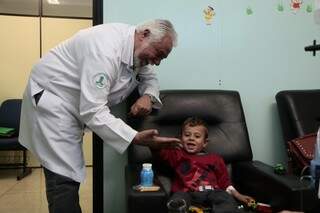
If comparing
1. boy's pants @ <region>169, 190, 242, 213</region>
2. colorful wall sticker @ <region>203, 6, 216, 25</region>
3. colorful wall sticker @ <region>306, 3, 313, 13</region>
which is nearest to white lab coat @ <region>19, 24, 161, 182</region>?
boy's pants @ <region>169, 190, 242, 213</region>

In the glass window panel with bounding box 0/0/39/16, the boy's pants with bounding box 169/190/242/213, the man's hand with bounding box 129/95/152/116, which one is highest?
the glass window panel with bounding box 0/0/39/16

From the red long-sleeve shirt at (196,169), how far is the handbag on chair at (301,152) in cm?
37

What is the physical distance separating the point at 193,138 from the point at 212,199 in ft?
1.14

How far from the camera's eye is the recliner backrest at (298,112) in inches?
78.3

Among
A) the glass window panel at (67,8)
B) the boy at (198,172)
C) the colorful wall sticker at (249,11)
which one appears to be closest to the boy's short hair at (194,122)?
the boy at (198,172)

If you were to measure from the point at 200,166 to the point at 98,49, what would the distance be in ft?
2.58

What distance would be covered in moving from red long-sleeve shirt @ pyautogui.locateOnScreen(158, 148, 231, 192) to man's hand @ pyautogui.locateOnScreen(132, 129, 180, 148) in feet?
0.93

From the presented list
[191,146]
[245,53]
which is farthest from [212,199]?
[245,53]

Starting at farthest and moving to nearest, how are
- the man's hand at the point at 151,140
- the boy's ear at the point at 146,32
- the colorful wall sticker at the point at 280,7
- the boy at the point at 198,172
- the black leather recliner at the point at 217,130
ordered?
the colorful wall sticker at the point at 280,7 → the black leather recliner at the point at 217,130 → the boy at the point at 198,172 → the boy's ear at the point at 146,32 → the man's hand at the point at 151,140

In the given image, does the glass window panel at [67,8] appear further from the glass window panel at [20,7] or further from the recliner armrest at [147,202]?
the recliner armrest at [147,202]

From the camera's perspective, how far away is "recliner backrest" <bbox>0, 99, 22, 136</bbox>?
3.90 metres

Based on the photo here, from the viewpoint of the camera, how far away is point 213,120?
6.42 ft

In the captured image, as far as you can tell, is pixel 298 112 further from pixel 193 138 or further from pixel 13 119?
pixel 13 119

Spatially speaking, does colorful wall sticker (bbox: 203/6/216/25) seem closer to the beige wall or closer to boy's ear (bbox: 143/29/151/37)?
boy's ear (bbox: 143/29/151/37)
